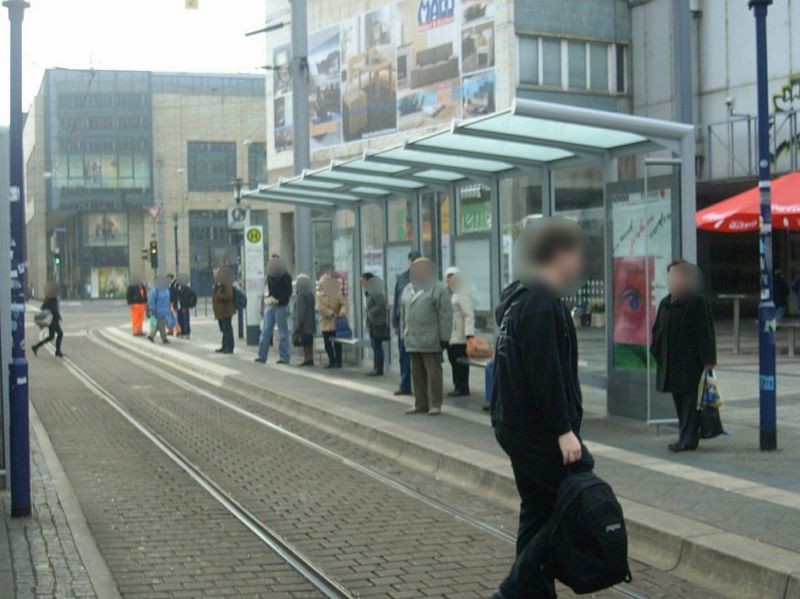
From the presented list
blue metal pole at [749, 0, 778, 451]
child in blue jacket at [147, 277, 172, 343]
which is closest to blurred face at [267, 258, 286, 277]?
child in blue jacket at [147, 277, 172, 343]

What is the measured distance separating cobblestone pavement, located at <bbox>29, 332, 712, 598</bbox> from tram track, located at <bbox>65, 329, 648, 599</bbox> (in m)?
0.08

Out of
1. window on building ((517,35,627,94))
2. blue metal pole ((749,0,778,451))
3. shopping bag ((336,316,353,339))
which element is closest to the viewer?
blue metal pole ((749,0,778,451))

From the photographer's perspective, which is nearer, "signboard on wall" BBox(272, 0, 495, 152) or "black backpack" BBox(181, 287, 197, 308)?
"black backpack" BBox(181, 287, 197, 308)

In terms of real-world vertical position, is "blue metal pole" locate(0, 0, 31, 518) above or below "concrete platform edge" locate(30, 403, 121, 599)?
above

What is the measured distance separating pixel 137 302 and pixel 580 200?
71.4 feet

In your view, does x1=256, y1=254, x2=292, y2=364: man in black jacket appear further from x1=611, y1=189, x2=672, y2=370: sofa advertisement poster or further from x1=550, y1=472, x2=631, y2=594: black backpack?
x1=550, y1=472, x2=631, y2=594: black backpack

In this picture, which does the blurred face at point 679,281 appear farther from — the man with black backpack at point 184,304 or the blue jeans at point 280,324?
the man with black backpack at point 184,304

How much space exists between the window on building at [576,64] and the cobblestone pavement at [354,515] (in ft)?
77.0

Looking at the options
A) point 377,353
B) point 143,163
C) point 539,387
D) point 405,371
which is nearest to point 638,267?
point 405,371

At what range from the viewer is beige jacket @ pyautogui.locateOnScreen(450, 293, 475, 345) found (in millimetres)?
13602

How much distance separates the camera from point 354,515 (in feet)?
27.6

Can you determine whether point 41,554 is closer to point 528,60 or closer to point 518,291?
point 518,291

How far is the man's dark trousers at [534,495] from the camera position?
4.68 m

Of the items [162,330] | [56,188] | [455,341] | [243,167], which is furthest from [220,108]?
[455,341]
